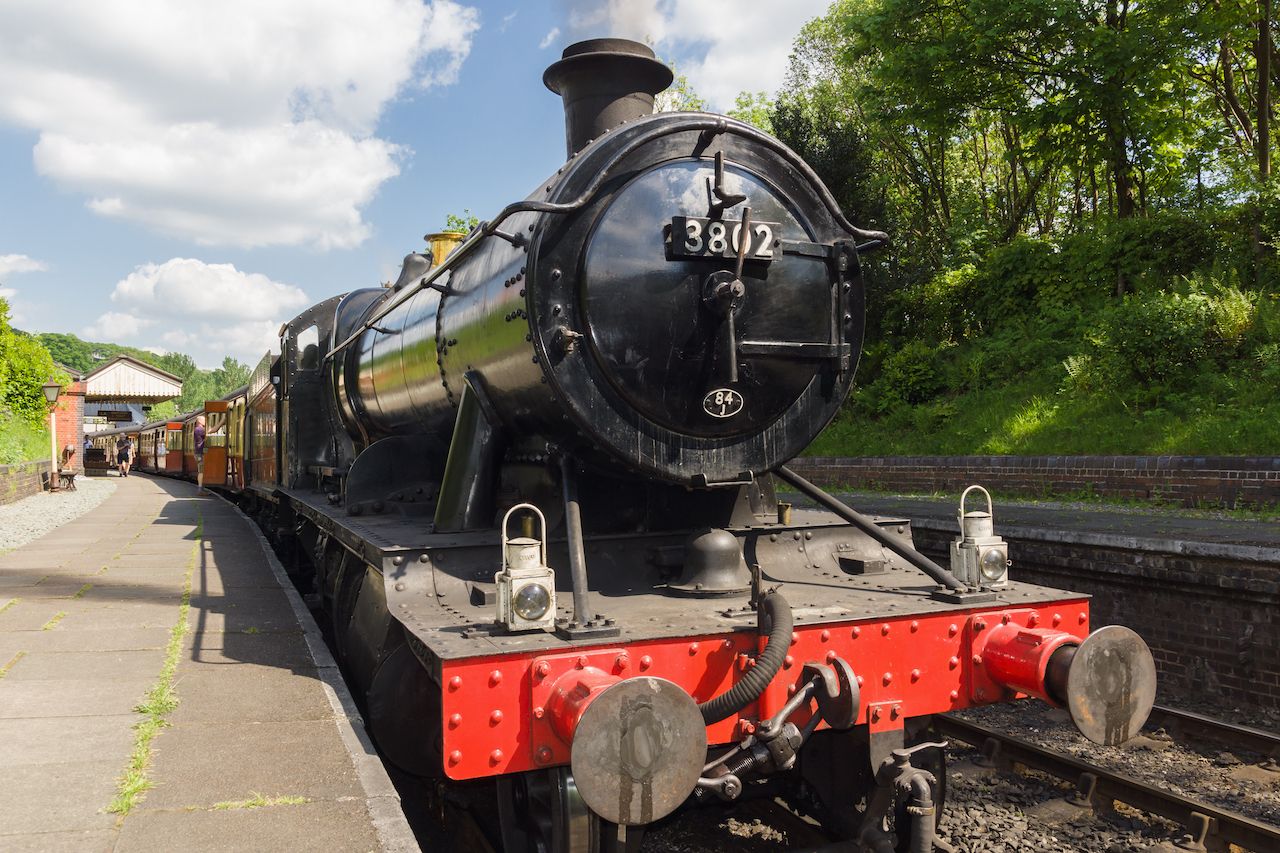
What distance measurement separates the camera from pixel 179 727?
4027 mm

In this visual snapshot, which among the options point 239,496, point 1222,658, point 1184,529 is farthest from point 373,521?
point 239,496

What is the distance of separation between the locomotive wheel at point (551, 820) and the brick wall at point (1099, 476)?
809 centimetres

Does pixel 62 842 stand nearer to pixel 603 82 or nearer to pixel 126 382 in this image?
pixel 603 82

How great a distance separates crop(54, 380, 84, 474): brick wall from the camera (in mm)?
33650

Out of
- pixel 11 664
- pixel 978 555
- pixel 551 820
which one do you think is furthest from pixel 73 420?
pixel 978 555

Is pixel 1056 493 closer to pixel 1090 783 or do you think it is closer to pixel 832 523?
pixel 1090 783

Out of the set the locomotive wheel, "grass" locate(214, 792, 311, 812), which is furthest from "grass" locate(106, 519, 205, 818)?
the locomotive wheel

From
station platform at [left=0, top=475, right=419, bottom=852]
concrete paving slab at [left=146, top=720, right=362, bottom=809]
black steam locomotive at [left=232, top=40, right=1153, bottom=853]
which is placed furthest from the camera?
concrete paving slab at [left=146, top=720, right=362, bottom=809]

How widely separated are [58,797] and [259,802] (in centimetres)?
75

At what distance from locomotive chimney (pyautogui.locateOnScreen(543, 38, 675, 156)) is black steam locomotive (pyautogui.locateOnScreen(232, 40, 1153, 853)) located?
13 millimetres

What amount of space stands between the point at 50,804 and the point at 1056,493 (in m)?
10.2

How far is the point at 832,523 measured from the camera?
4.17 metres

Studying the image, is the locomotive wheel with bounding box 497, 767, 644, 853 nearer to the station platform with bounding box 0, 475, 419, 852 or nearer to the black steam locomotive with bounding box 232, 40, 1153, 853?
the black steam locomotive with bounding box 232, 40, 1153, 853

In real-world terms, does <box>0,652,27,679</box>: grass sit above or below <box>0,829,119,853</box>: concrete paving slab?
above
